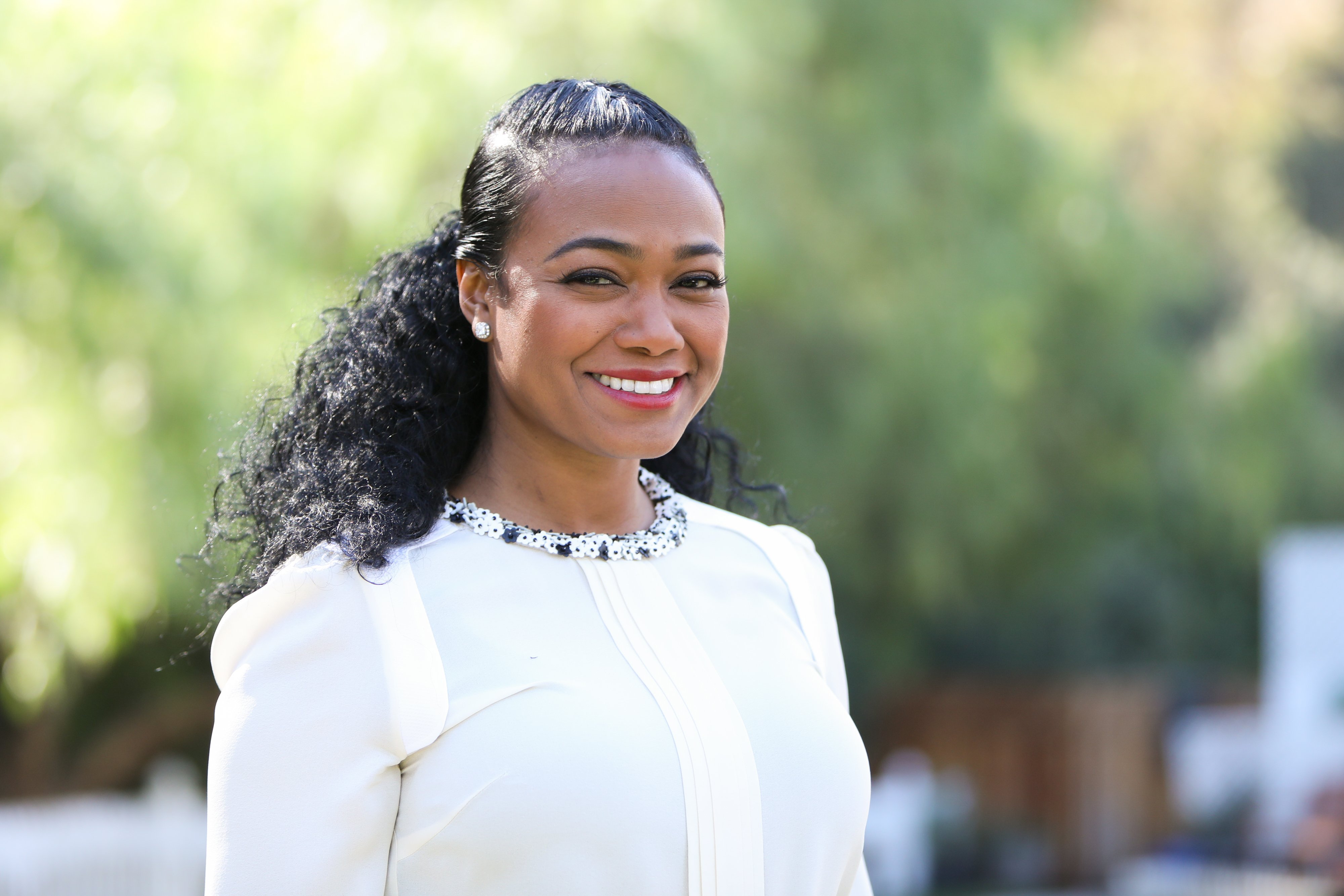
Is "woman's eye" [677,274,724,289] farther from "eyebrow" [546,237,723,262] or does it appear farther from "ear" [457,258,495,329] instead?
"ear" [457,258,495,329]

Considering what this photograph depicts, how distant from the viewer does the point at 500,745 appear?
142 cm

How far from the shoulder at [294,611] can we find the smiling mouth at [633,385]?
331 mm

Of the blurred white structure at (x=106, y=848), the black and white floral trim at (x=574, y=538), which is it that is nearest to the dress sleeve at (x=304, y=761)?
the black and white floral trim at (x=574, y=538)

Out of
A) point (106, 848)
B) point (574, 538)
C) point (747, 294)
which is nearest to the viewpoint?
point (574, 538)

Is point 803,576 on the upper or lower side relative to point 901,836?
lower

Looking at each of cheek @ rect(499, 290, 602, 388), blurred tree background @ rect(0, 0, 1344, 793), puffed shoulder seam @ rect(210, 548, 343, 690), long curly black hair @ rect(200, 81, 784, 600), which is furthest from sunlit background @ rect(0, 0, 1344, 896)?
cheek @ rect(499, 290, 602, 388)

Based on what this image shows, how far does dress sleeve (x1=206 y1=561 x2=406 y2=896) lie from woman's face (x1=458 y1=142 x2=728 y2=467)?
332 millimetres

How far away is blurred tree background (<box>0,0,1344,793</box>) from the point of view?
4.87 meters

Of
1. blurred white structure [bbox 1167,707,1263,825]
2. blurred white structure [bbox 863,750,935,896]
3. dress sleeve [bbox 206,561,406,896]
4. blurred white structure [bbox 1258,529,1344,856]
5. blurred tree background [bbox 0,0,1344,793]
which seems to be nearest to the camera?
dress sleeve [bbox 206,561,406,896]

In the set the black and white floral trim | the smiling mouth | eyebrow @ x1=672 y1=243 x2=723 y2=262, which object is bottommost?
the black and white floral trim

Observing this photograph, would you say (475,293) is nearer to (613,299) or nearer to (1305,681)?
(613,299)

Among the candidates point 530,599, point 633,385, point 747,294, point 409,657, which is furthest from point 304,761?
point 747,294

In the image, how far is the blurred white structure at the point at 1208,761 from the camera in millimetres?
10703

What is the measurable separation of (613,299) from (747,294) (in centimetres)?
453
